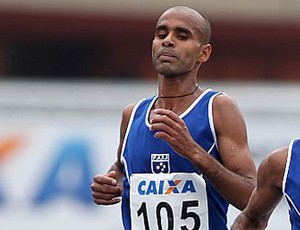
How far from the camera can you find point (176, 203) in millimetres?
6797

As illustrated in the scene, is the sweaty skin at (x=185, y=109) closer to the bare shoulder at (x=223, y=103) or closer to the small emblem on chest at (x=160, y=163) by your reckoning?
the bare shoulder at (x=223, y=103)

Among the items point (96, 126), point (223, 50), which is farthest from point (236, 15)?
point (96, 126)

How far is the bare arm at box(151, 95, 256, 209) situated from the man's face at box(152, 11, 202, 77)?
259 mm

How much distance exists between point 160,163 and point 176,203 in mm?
217

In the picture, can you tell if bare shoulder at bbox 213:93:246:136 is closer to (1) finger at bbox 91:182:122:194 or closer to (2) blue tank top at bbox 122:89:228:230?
(2) blue tank top at bbox 122:89:228:230

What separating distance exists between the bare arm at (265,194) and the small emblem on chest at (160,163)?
61 cm

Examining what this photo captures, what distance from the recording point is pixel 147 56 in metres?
17.0

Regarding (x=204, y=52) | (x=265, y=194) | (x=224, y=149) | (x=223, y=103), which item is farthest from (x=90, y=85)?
(x=265, y=194)

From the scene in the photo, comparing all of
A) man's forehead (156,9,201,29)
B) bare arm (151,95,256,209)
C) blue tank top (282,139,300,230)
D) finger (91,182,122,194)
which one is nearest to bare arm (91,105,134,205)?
finger (91,182,122,194)

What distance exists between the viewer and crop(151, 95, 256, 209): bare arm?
254 inches

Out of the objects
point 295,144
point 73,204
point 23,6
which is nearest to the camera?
point 295,144

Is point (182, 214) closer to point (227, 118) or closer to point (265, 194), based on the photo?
point (227, 118)

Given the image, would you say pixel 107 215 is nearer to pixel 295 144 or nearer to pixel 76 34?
pixel 76 34

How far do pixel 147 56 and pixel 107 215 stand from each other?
4.93 m
